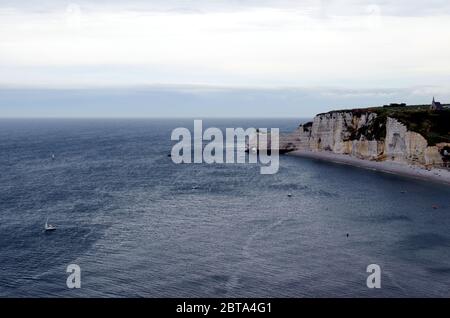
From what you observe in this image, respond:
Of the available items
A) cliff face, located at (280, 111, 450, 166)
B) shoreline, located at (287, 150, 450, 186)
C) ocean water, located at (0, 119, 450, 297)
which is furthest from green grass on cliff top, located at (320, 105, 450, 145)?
ocean water, located at (0, 119, 450, 297)

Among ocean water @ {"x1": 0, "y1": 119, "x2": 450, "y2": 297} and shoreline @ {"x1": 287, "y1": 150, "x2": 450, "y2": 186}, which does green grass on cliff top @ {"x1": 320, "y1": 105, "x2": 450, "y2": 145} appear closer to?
shoreline @ {"x1": 287, "y1": 150, "x2": 450, "y2": 186}

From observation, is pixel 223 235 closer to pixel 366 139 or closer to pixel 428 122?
pixel 428 122

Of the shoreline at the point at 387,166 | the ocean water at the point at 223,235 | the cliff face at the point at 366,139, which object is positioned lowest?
the ocean water at the point at 223,235

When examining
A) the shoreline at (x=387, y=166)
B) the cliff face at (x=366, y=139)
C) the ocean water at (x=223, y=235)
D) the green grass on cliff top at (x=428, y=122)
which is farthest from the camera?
the cliff face at (x=366, y=139)

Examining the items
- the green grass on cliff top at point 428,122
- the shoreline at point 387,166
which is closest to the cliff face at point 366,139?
the green grass on cliff top at point 428,122

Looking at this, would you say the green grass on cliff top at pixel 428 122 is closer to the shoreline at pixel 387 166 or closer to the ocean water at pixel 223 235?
the shoreline at pixel 387 166

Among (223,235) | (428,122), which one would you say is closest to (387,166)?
(428,122)
